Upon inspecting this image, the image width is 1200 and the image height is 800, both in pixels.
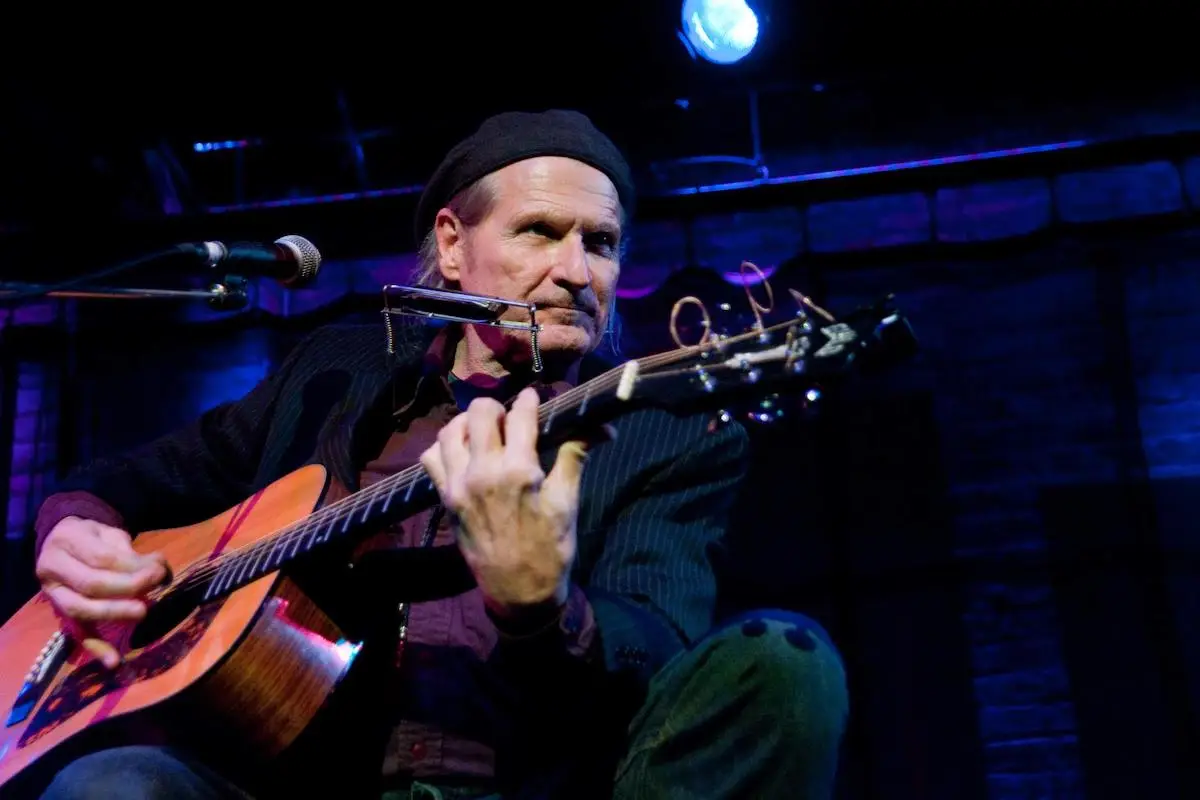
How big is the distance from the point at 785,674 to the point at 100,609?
131 cm

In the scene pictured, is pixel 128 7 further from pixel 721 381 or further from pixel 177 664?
pixel 721 381

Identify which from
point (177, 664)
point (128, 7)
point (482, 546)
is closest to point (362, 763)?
point (177, 664)

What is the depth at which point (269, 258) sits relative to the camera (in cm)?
201

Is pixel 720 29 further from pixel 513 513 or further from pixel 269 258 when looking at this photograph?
pixel 513 513

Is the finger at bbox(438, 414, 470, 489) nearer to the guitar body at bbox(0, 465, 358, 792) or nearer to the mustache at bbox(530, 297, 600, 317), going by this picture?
the guitar body at bbox(0, 465, 358, 792)

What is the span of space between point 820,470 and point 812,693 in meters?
2.36

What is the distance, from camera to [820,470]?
3.88 metres

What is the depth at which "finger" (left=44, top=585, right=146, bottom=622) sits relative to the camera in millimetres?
2102

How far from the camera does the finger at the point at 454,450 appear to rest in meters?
1.67

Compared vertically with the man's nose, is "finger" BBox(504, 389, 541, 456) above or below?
below

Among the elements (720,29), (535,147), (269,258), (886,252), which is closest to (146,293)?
(269,258)

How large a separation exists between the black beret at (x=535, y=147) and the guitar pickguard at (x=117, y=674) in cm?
127

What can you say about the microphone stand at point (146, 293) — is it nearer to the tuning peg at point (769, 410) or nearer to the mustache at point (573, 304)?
the mustache at point (573, 304)

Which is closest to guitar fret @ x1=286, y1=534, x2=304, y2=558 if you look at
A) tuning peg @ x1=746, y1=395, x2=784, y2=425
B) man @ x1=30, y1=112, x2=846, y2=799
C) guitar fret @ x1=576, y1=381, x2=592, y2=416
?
man @ x1=30, y1=112, x2=846, y2=799
